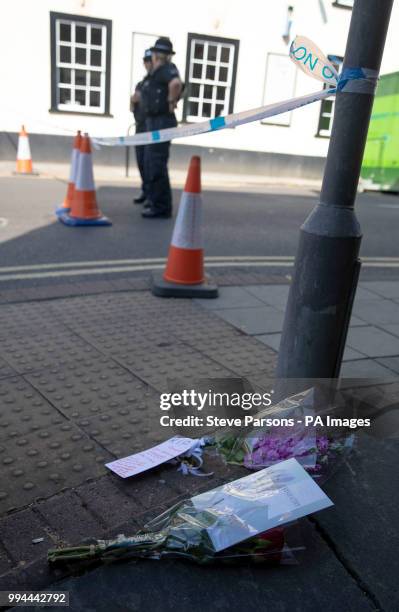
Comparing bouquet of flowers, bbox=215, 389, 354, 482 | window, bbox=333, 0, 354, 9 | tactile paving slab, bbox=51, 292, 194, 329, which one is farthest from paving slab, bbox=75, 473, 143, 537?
window, bbox=333, 0, 354, 9

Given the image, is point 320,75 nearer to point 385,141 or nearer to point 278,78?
point 385,141

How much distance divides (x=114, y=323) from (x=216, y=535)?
221cm

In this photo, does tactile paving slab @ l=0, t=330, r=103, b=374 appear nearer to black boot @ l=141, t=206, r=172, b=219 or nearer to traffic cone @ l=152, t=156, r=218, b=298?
traffic cone @ l=152, t=156, r=218, b=298

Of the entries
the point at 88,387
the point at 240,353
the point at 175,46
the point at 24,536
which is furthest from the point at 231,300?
the point at 175,46

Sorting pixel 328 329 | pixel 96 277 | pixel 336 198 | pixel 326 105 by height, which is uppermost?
pixel 326 105

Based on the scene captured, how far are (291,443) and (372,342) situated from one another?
1745 mm

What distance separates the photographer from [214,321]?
404cm

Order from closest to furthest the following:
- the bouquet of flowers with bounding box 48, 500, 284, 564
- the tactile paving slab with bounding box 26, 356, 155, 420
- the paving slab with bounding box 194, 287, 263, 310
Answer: the bouquet of flowers with bounding box 48, 500, 284, 564, the tactile paving slab with bounding box 26, 356, 155, 420, the paving slab with bounding box 194, 287, 263, 310

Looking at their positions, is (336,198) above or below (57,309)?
above

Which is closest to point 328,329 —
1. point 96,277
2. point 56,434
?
point 56,434

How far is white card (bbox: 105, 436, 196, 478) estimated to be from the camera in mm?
2223

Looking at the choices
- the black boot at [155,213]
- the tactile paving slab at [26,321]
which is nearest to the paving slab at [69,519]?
the tactile paving slab at [26,321]

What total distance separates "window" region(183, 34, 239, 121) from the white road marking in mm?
10322

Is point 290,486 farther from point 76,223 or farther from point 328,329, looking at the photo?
point 76,223
